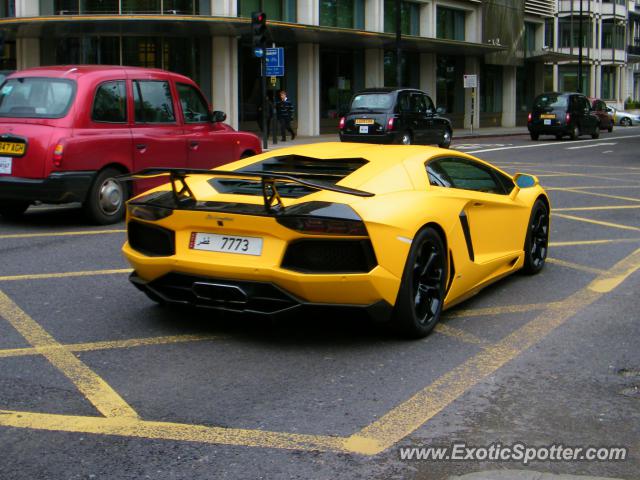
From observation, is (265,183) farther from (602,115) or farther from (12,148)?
(602,115)

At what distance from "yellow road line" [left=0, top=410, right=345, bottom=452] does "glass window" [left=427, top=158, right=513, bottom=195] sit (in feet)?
9.02

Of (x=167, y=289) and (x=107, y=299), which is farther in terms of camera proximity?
(x=107, y=299)

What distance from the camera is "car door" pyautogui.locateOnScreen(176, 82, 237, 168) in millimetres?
11938

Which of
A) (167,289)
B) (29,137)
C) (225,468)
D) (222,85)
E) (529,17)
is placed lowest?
(225,468)

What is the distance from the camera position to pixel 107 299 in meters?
6.95

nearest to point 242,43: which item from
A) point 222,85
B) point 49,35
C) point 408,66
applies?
point 222,85

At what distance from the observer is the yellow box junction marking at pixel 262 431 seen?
4109 mm

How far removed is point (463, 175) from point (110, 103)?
212 inches

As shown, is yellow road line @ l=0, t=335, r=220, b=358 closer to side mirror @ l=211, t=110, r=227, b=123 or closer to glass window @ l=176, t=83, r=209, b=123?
glass window @ l=176, t=83, r=209, b=123

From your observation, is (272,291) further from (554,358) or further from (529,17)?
(529,17)

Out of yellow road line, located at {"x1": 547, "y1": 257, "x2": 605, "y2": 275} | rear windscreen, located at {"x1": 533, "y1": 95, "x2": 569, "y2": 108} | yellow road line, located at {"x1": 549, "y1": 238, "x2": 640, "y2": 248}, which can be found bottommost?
yellow road line, located at {"x1": 547, "y1": 257, "x2": 605, "y2": 275}

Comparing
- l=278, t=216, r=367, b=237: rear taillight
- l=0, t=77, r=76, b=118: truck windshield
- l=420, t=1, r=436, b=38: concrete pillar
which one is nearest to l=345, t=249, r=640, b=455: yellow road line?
l=278, t=216, r=367, b=237: rear taillight

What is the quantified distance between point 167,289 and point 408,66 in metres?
39.7

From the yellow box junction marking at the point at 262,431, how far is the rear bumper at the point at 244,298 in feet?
2.38
